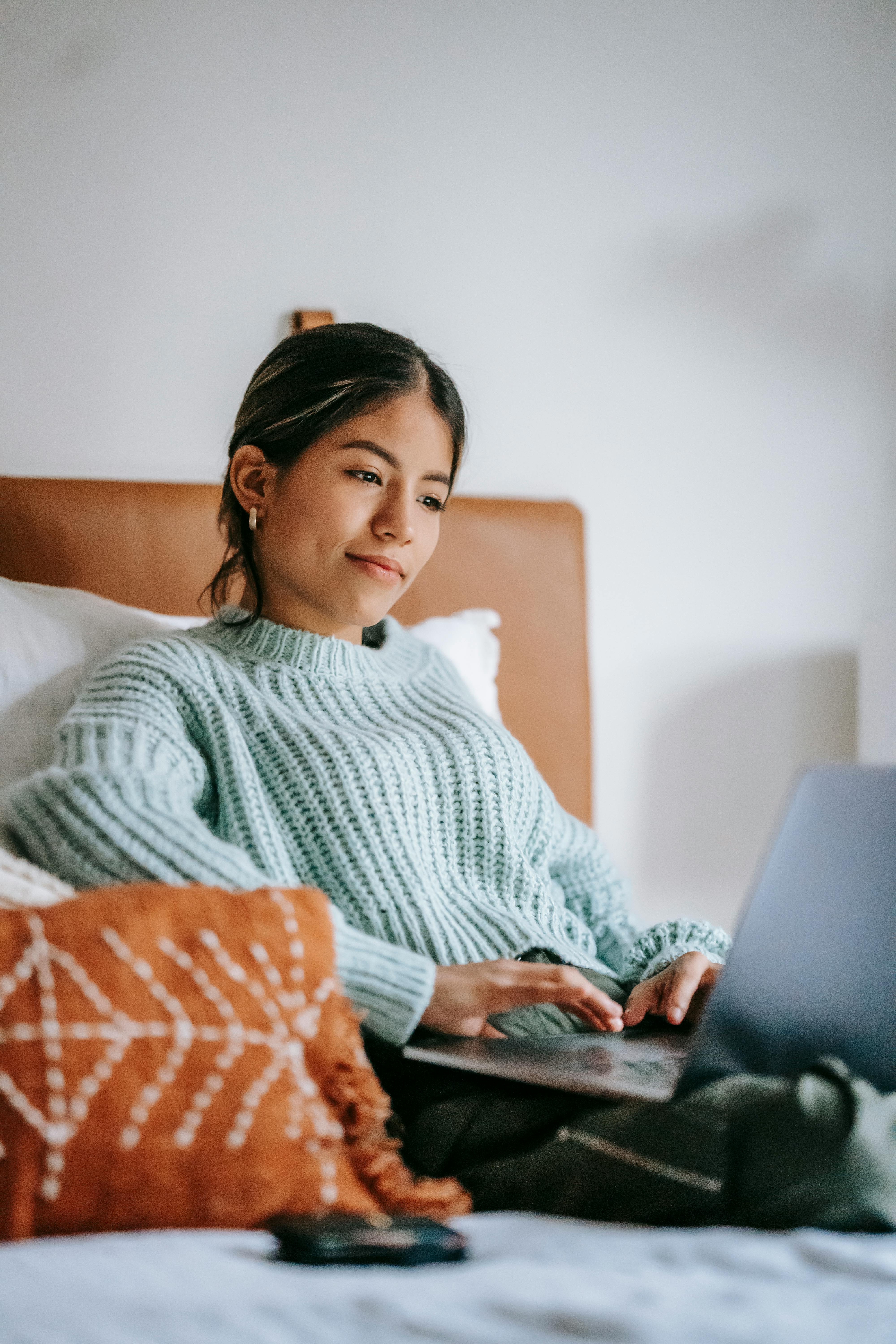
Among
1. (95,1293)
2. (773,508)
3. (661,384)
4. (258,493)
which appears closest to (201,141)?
(258,493)

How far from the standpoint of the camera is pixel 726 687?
1.93 meters

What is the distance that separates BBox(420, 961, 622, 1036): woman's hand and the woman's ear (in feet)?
1.95

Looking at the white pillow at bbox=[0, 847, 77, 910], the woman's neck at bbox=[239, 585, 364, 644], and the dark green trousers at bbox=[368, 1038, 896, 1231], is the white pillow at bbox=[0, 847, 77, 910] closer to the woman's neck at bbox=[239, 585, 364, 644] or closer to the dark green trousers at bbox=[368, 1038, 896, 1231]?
the dark green trousers at bbox=[368, 1038, 896, 1231]

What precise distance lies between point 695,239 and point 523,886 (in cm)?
136

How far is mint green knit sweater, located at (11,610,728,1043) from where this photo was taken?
0.80m

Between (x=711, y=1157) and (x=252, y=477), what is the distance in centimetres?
85

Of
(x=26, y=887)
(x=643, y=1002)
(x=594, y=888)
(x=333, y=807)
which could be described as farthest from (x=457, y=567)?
(x=26, y=887)

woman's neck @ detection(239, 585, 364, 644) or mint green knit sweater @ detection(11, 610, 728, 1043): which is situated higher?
woman's neck @ detection(239, 585, 364, 644)

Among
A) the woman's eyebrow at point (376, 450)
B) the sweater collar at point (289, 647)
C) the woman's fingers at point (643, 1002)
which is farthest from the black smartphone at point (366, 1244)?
the woman's eyebrow at point (376, 450)

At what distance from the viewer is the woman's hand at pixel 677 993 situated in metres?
0.90

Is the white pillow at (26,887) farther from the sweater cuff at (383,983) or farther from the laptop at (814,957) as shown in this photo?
the laptop at (814,957)

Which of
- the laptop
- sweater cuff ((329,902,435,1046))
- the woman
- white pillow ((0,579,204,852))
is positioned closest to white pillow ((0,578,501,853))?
white pillow ((0,579,204,852))

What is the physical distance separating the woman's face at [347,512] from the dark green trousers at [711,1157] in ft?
1.96

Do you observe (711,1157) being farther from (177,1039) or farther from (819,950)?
(177,1039)
